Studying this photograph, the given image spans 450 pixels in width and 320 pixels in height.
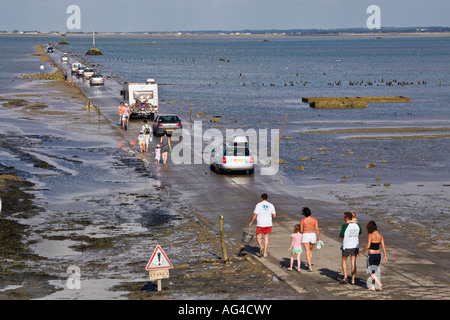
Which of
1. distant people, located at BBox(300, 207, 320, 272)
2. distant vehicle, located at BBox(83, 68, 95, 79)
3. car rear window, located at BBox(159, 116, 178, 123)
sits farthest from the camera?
distant vehicle, located at BBox(83, 68, 95, 79)

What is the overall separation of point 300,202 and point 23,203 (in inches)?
429

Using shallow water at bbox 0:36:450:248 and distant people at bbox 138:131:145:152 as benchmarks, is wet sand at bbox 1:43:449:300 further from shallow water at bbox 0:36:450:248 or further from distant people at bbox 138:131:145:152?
distant people at bbox 138:131:145:152

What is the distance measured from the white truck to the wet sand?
75.2 feet

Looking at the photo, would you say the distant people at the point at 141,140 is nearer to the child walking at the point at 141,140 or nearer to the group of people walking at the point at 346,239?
the child walking at the point at 141,140

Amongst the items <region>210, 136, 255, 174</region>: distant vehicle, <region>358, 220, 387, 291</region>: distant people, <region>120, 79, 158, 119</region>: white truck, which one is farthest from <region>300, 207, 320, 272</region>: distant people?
<region>120, 79, 158, 119</region>: white truck

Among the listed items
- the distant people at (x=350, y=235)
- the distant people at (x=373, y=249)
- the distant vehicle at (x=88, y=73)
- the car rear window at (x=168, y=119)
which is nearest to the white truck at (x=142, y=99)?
the car rear window at (x=168, y=119)

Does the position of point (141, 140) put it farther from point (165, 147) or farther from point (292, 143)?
point (292, 143)

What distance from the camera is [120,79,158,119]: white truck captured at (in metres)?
58.7

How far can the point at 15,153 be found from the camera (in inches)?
1663

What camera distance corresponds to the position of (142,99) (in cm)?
6016

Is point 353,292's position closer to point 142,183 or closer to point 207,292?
point 207,292

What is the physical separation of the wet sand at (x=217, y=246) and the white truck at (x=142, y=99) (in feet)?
75.2
